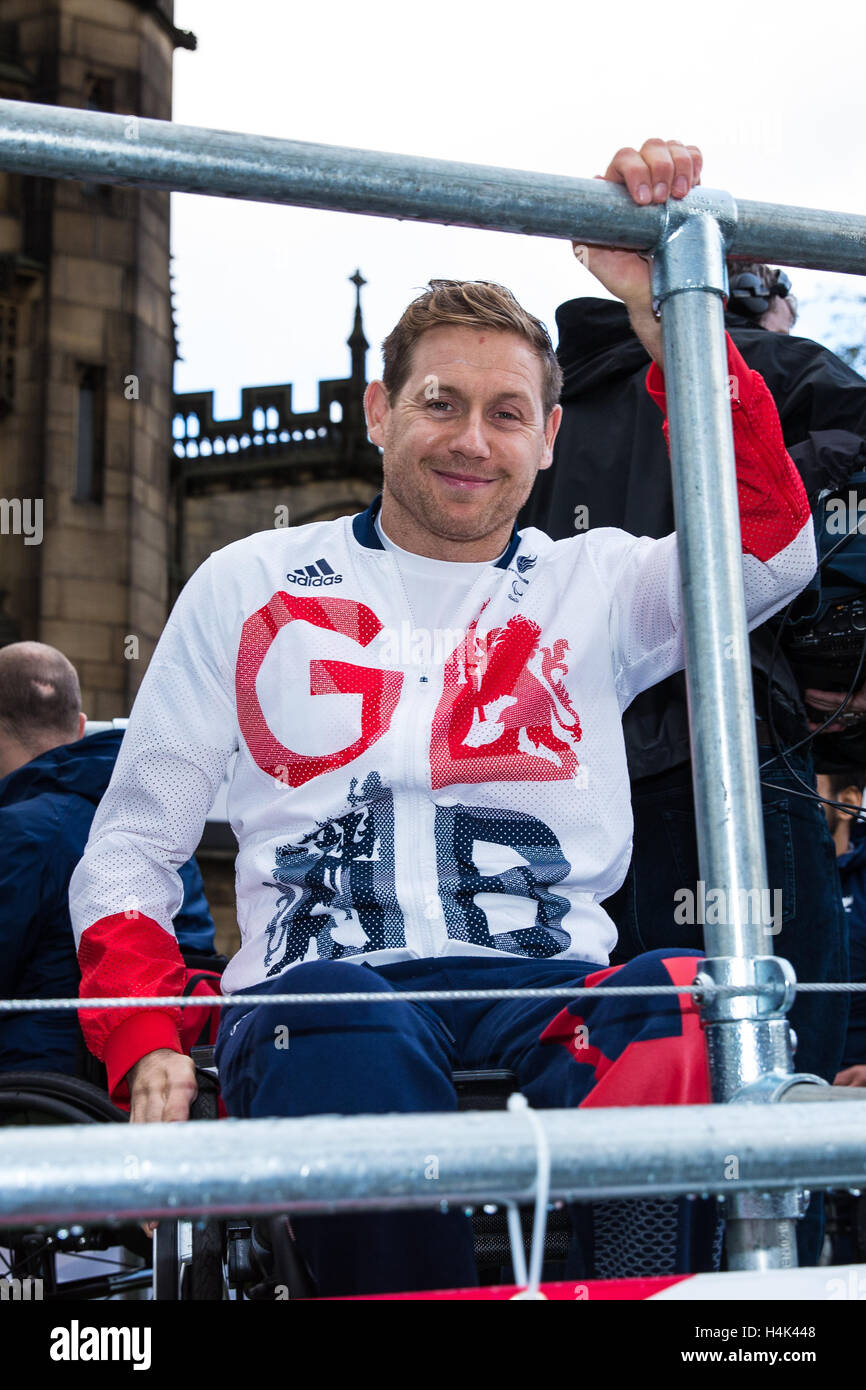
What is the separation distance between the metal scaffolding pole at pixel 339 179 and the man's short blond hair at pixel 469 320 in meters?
0.93

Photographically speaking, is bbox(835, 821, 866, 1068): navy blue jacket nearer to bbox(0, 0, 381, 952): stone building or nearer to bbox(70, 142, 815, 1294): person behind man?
bbox(70, 142, 815, 1294): person behind man

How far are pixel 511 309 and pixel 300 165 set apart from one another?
43.8 inches

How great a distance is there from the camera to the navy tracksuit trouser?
64.6 inches

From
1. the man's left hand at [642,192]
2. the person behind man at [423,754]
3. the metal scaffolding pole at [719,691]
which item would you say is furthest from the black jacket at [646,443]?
the metal scaffolding pole at [719,691]

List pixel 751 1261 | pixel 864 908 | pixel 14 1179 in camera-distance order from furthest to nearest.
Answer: pixel 864 908 → pixel 751 1261 → pixel 14 1179

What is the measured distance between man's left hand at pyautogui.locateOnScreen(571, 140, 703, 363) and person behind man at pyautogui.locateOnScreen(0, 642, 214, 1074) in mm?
2272

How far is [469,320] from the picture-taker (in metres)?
2.52

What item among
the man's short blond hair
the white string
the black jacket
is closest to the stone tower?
the black jacket

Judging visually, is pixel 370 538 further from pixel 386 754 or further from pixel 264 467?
pixel 264 467

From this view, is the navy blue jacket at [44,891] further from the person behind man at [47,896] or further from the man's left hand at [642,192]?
the man's left hand at [642,192]

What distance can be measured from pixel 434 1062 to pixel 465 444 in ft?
3.36
